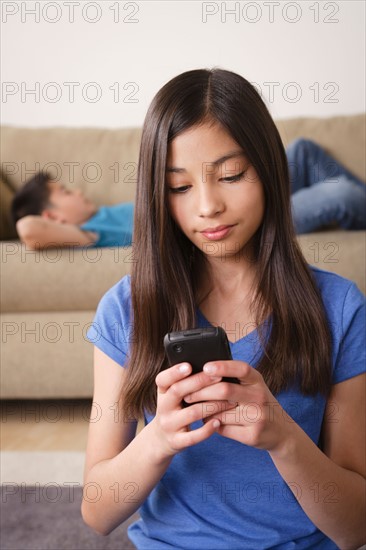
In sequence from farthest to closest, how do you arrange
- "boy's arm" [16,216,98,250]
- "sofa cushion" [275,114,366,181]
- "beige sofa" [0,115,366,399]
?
1. "sofa cushion" [275,114,366,181]
2. "boy's arm" [16,216,98,250]
3. "beige sofa" [0,115,366,399]

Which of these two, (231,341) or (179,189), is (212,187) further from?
(231,341)

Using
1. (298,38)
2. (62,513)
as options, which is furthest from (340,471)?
(298,38)

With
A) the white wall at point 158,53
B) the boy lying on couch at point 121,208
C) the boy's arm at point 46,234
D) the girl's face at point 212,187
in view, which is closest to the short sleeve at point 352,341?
the girl's face at point 212,187

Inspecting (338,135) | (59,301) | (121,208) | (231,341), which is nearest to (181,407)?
(231,341)

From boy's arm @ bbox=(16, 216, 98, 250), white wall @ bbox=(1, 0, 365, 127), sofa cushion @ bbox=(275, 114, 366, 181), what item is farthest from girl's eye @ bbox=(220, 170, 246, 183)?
white wall @ bbox=(1, 0, 365, 127)

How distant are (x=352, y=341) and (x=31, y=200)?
1923 millimetres

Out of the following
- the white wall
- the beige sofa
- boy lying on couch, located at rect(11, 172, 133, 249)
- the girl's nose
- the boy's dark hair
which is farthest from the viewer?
the white wall

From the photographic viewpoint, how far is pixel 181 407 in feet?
2.34

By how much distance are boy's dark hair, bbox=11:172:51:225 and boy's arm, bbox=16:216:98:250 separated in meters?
0.38

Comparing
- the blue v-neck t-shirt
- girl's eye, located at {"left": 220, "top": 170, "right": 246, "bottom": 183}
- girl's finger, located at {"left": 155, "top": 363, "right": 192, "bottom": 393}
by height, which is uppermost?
girl's eye, located at {"left": 220, "top": 170, "right": 246, "bottom": 183}

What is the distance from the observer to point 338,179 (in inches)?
99.7

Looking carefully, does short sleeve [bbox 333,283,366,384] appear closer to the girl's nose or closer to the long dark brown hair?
the long dark brown hair

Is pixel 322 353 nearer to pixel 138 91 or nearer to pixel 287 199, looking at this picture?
pixel 287 199

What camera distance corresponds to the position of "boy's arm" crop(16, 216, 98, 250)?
219 centimetres
